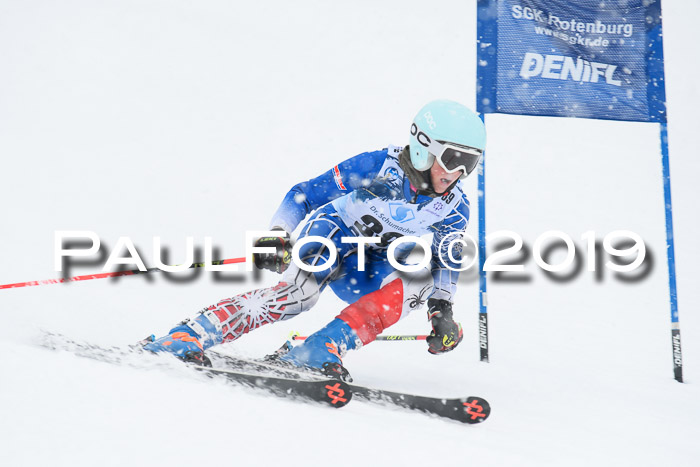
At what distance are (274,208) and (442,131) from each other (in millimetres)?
6859

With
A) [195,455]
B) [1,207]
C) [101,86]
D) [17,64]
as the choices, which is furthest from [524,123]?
[195,455]

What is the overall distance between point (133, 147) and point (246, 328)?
995cm

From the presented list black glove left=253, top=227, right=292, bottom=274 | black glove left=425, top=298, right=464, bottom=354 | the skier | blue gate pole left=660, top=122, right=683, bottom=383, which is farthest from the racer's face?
blue gate pole left=660, top=122, right=683, bottom=383

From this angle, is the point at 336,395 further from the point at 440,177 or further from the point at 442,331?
the point at 440,177

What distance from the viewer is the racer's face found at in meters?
3.05

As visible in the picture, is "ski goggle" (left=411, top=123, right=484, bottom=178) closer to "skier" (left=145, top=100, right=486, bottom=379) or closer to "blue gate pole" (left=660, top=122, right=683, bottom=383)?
"skier" (left=145, top=100, right=486, bottom=379)

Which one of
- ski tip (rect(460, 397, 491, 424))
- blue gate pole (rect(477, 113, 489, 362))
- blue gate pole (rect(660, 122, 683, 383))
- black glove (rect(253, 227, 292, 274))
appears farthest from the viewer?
blue gate pole (rect(477, 113, 489, 362))

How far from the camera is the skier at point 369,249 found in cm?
287

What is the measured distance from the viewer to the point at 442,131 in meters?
2.97

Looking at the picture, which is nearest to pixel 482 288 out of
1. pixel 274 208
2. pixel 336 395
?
pixel 336 395

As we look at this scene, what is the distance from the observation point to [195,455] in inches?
61.9

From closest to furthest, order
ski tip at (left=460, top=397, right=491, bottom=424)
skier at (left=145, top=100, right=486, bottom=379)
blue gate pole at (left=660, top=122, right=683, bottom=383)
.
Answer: ski tip at (left=460, top=397, right=491, bottom=424) < skier at (left=145, top=100, right=486, bottom=379) < blue gate pole at (left=660, top=122, right=683, bottom=383)

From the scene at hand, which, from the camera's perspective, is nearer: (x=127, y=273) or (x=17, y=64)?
(x=127, y=273)

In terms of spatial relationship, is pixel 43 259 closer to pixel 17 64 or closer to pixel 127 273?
pixel 127 273
